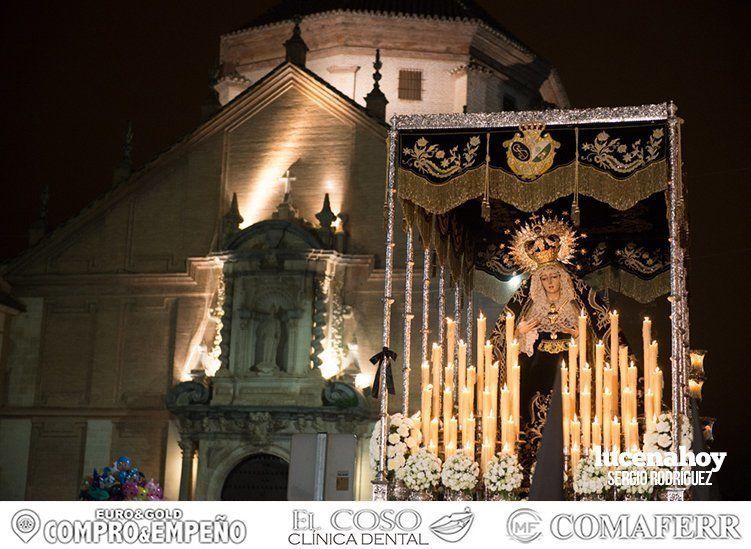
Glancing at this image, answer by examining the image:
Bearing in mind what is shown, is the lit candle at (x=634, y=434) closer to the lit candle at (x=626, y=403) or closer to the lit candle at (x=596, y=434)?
the lit candle at (x=626, y=403)

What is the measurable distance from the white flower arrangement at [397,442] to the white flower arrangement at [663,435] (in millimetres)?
2441

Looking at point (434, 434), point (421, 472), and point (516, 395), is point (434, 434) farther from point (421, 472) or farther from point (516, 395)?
point (516, 395)

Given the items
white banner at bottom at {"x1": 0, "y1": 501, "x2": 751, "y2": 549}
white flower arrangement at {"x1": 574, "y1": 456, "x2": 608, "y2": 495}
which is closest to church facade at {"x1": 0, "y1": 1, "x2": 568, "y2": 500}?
white flower arrangement at {"x1": 574, "y1": 456, "x2": 608, "y2": 495}

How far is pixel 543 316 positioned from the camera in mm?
14445

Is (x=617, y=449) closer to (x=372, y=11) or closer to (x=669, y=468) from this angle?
(x=669, y=468)

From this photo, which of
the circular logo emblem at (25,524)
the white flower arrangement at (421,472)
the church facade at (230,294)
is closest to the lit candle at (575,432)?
the white flower arrangement at (421,472)

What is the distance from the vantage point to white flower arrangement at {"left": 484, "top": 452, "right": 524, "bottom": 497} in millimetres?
12875

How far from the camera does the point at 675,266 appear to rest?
12.7 metres

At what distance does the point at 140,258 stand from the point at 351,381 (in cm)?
508

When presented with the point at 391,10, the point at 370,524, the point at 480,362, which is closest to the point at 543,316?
the point at 480,362

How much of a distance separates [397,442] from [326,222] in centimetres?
1043

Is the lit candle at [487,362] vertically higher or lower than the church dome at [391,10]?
lower

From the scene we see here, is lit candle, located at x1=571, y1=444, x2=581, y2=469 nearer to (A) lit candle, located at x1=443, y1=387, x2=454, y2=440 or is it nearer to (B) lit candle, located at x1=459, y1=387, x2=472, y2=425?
(B) lit candle, located at x1=459, y1=387, x2=472, y2=425

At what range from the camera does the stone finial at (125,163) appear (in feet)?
83.7
